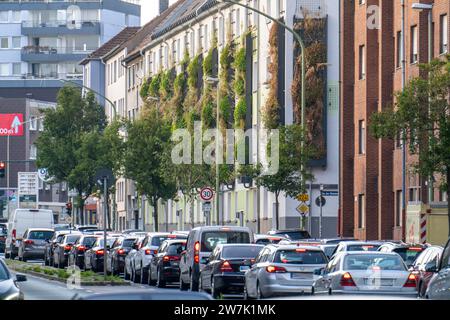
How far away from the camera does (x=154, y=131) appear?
3278 inches

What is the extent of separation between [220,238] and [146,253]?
265 inches

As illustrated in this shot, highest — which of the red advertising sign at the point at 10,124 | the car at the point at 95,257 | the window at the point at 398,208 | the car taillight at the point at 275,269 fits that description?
the red advertising sign at the point at 10,124

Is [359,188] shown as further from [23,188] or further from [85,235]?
[23,188]

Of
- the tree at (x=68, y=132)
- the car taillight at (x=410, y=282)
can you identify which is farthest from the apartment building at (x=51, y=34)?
the car taillight at (x=410, y=282)

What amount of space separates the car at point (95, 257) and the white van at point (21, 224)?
658 inches

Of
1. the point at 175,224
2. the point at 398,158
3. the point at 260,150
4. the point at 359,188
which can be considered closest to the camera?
the point at 398,158

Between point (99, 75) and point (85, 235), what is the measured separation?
76056 mm

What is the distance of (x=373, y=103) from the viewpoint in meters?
65.3

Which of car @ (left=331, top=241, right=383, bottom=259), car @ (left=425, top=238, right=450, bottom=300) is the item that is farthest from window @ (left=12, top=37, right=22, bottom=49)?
car @ (left=425, top=238, right=450, bottom=300)

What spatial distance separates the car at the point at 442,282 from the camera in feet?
79.9

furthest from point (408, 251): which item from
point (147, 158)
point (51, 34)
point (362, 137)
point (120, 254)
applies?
point (51, 34)

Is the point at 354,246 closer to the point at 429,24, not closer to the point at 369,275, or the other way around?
the point at 369,275

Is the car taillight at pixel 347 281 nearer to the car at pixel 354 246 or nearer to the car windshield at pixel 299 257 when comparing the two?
the car windshield at pixel 299 257
